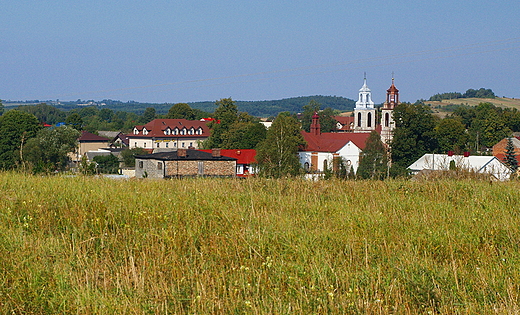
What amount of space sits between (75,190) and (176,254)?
11.4ft

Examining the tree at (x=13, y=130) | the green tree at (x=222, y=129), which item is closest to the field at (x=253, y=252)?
the tree at (x=13, y=130)

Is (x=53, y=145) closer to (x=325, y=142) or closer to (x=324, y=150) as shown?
(x=324, y=150)

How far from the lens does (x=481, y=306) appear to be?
13.6 ft

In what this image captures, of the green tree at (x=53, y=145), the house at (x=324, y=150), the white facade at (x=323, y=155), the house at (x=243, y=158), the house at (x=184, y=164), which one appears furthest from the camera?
the house at (x=324, y=150)

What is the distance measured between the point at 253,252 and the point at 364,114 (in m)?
106

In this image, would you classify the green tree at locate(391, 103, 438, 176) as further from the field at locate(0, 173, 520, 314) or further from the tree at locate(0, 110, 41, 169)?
the field at locate(0, 173, 520, 314)

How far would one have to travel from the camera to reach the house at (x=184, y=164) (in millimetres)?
38938

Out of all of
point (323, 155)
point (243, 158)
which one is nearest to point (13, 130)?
point (243, 158)

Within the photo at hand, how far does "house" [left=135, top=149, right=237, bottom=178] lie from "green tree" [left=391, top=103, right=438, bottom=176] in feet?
87.1

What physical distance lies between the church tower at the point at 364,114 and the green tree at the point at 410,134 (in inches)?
1695

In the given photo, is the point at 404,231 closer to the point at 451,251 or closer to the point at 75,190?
the point at 451,251

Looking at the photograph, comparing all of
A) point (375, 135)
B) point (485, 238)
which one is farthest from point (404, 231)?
point (375, 135)

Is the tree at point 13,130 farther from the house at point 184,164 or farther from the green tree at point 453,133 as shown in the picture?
the green tree at point 453,133

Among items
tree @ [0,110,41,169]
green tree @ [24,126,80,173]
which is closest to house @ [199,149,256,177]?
green tree @ [24,126,80,173]
